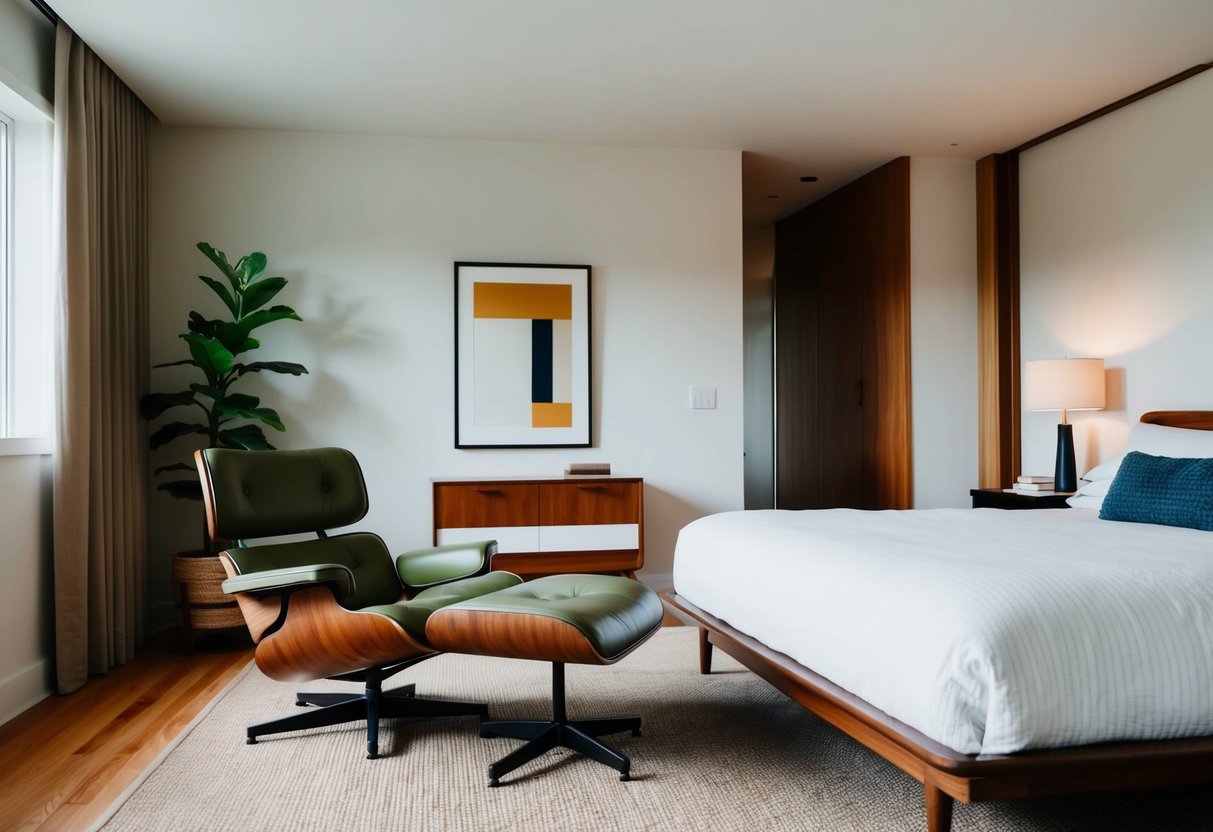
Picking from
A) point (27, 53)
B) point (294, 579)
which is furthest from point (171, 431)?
point (294, 579)

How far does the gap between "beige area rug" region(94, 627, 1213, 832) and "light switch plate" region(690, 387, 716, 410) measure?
2159 millimetres

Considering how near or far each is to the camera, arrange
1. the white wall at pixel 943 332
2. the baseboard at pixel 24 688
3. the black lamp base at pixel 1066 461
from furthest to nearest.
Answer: the white wall at pixel 943 332 → the black lamp base at pixel 1066 461 → the baseboard at pixel 24 688

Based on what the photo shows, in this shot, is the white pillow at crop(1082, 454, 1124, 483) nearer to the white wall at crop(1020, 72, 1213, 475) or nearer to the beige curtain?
the white wall at crop(1020, 72, 1213, 475)

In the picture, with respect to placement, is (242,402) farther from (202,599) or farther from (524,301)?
(524,301)

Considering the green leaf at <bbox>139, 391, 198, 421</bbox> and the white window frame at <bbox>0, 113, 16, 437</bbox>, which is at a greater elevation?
the white window frame at <bbox>0, 113, 16, 437</bbox>

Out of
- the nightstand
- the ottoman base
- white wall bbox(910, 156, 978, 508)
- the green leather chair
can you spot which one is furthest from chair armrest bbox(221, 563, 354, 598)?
white wall bbox(910, 156, 978, 508)

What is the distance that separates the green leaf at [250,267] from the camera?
13.4 feet

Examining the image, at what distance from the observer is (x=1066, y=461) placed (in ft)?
14.0

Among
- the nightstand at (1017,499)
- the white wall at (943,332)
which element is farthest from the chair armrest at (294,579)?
→ the white wall at (943,332)

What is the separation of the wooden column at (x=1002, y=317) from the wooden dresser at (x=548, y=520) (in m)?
2.12

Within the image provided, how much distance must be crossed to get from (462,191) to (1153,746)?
13.0 feet

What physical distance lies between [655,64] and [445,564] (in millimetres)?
2240

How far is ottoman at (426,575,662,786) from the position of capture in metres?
2.17

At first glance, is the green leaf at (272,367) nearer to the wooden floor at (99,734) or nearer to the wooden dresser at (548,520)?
the wooden dresser at (548,520)
